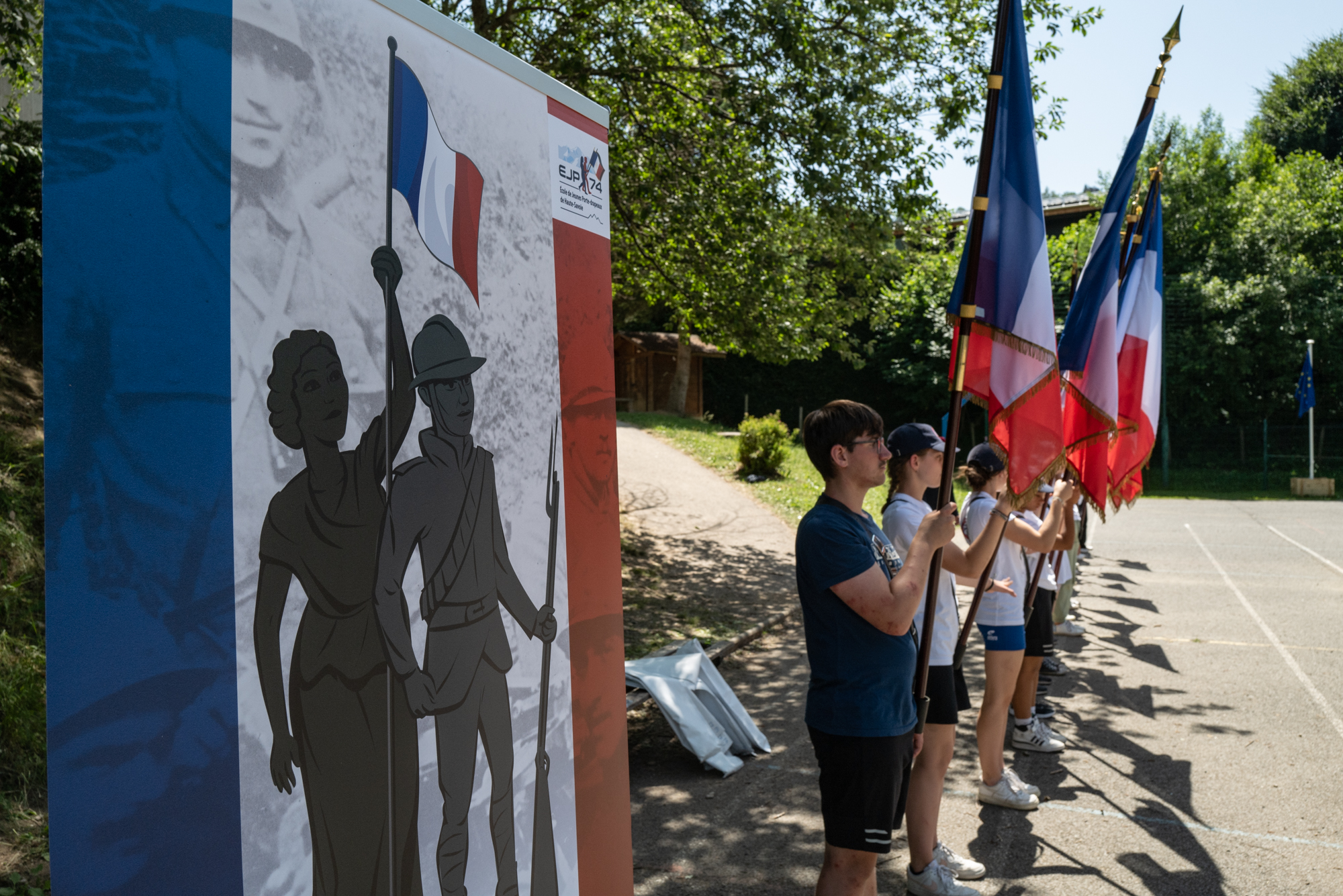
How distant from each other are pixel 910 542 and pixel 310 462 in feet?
8.29

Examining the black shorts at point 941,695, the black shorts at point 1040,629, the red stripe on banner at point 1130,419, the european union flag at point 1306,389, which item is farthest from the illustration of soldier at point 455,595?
the european union flag at point 1306,389

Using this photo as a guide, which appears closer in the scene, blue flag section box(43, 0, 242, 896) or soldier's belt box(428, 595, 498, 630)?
blue flag section box(43, 0, 242, 896)

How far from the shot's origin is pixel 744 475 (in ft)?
68.5

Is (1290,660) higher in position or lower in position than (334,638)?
lower

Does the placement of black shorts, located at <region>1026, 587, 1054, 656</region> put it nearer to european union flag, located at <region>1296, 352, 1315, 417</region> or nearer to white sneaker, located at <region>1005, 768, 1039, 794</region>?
white sneaker, located at <region>1005, 768, 1039, 794</region>

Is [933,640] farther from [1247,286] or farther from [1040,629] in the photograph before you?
[1247,286]

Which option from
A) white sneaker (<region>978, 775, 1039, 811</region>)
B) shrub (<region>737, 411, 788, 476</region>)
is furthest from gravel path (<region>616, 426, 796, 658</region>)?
white sneaker (<region>978, 775, 1039, 811</region>)

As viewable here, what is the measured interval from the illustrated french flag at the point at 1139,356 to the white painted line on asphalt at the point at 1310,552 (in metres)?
7.79

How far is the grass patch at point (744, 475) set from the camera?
59.8ft

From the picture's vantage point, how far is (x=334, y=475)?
75.0 inches

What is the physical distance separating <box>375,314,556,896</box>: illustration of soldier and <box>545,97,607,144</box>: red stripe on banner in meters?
0.87

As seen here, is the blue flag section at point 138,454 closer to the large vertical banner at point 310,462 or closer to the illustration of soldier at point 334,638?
the large vertical banner at point 310,462

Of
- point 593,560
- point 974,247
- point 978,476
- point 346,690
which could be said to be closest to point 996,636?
point 978,476

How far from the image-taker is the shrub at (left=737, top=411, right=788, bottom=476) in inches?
806
